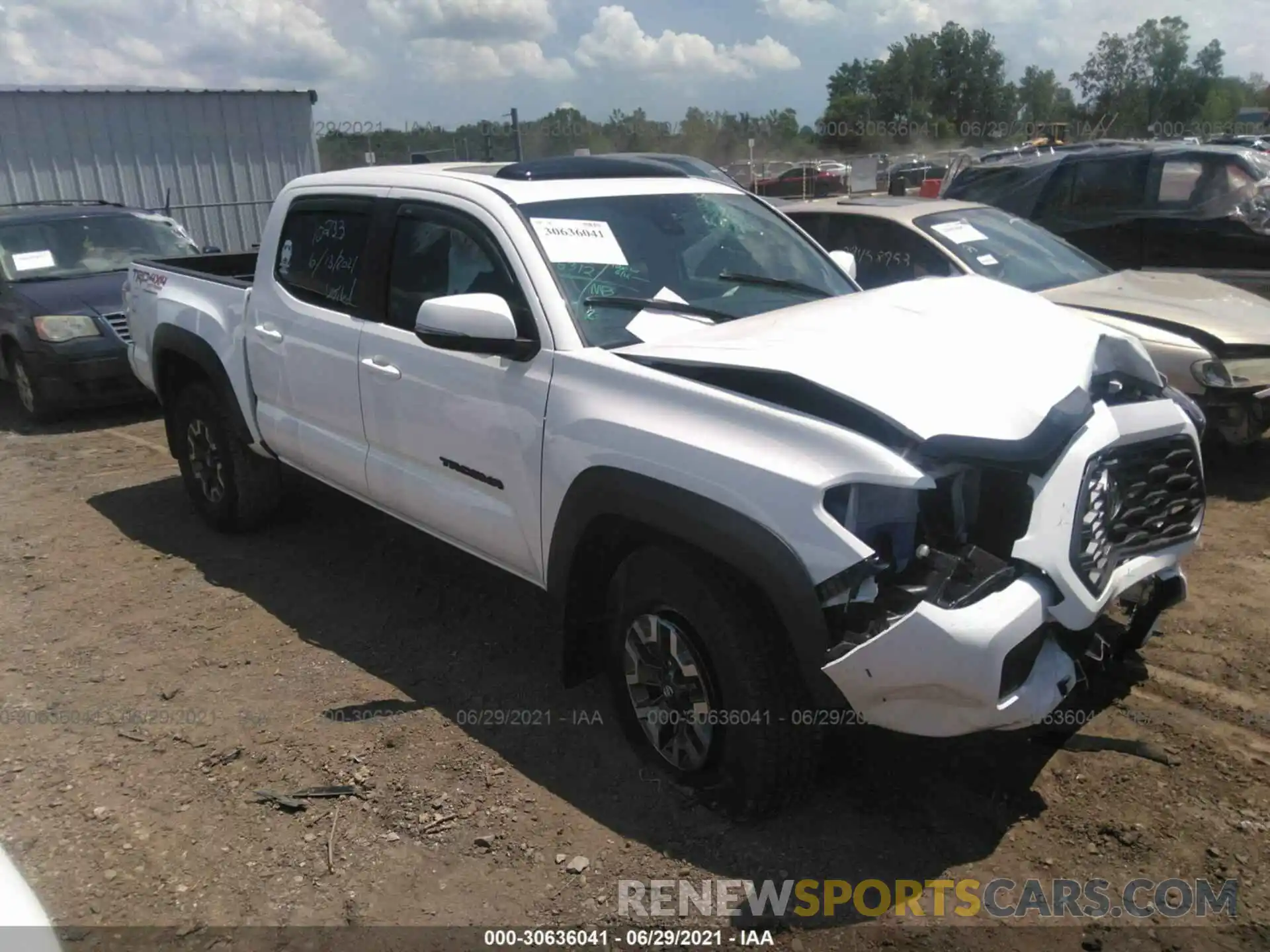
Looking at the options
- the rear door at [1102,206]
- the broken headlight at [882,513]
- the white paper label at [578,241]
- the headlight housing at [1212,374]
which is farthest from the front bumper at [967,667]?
the rear door at [1102,206]

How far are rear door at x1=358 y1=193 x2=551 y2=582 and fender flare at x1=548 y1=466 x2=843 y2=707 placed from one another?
27cm

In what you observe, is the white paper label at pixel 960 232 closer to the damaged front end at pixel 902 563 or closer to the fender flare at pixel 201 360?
the damaged front end at pixel 902 563

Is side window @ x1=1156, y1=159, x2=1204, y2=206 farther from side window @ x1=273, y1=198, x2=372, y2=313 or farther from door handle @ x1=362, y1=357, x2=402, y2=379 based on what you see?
door handle @ x1=362, y1=357, x2=402, y2=379

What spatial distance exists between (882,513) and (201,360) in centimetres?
395

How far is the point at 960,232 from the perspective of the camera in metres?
6.19

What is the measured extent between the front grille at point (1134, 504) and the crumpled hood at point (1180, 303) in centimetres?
277

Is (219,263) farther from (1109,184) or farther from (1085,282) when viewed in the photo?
(1109,184)

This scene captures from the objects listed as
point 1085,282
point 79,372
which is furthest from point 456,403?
point 79,372

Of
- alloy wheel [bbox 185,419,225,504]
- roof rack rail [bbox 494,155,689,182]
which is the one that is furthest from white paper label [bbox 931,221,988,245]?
alloy wheel [bbox 185,419,225,504]

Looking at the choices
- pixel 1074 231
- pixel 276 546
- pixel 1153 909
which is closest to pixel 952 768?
pixel 1153 909

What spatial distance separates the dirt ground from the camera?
9.37 ft

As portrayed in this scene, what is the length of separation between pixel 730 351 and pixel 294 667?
240cm

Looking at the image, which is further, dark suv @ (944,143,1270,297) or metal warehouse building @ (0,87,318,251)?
metal warehouse building @ (0,87,318,251)

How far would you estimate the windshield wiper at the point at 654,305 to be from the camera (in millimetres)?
3451
